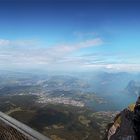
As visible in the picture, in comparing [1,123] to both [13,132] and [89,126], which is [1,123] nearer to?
[13,132]

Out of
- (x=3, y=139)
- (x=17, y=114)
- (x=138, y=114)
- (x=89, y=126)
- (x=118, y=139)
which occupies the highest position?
(x=138, y=114)

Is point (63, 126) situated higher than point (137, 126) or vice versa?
point (137, 126)

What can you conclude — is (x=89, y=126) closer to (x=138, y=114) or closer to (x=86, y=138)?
(x=86, y=138)

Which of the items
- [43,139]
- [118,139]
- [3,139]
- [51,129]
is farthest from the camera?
[51,129]

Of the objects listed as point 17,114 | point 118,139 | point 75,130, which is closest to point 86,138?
point 75,130

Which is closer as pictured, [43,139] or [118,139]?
[43,139]

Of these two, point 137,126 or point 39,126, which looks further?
point 39,126

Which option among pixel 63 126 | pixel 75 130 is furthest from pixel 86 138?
pixel 63 126

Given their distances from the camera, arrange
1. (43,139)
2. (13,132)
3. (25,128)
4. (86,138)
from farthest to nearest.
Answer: (86,138) → (13,132) → (25,128) → (43,139)

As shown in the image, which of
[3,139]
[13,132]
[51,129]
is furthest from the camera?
[51,129]
